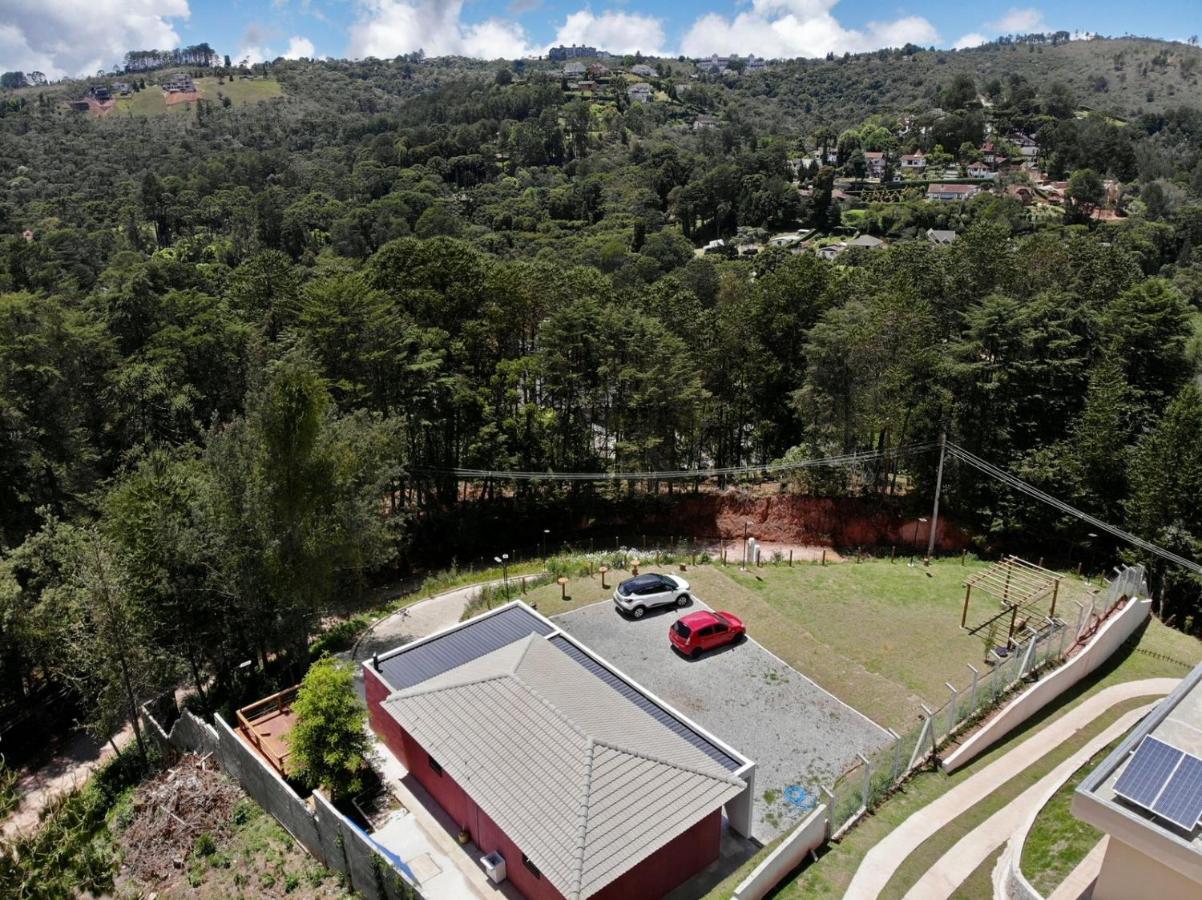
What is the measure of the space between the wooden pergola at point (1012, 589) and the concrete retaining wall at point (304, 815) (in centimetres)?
1698

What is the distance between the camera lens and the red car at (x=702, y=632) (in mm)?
21156

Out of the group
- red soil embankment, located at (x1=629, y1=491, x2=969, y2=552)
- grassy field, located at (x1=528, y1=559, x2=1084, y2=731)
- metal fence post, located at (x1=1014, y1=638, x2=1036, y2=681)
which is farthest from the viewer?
red soil embankment, located at (x1=629, y1=491, x2=969, y2=552)

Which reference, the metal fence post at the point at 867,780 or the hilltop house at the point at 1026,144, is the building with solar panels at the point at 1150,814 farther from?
the hilltop house at the point at 1026,144

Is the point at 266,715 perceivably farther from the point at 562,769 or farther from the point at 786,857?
the point at 786,857

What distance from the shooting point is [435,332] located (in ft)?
107

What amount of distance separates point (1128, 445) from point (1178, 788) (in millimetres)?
22574

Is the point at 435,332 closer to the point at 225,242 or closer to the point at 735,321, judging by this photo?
the point at 735,321

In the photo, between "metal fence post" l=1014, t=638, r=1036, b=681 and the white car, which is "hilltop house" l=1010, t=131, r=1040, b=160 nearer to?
the white car

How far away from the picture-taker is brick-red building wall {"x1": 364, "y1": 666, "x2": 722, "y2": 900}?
43.0 ft

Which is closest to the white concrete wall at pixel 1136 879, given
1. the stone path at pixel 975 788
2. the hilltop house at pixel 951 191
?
the stone path at pixel 975 788

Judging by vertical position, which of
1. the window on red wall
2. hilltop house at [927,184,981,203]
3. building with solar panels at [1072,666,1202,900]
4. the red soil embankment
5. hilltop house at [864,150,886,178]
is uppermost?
hilltop house at [864,150,886,178]

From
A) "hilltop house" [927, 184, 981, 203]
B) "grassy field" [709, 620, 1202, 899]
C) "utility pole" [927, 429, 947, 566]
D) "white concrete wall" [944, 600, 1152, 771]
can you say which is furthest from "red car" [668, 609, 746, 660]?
"hilltop house" [927, 184, 981, 203]

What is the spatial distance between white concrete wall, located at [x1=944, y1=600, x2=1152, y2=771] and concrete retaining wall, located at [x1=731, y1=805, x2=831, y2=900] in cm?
399

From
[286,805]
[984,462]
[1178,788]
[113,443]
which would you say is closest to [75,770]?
[286,805]
